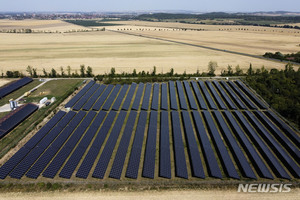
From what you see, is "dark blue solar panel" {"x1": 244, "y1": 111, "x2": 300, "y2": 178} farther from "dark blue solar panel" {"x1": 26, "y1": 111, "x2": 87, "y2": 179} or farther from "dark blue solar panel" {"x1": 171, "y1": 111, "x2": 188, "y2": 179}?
"dark blue solar panel" {"x1": 26, "y1": 111, "x2": 87, "y2": 179}

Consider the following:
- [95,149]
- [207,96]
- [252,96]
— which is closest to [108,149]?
[95,149]

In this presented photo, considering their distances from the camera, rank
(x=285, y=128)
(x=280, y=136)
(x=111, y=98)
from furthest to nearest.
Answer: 1. (x=111, y=98)
2. (x=285, y=128)
3. (x=280, y=136)

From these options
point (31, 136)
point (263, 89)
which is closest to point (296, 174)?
point (263, 89)

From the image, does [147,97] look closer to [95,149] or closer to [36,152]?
[95,149]

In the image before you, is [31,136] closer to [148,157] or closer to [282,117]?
[148,157]

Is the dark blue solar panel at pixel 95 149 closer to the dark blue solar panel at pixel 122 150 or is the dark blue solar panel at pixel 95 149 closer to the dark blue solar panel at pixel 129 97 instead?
the dark blue solar panel at pixel 122 150

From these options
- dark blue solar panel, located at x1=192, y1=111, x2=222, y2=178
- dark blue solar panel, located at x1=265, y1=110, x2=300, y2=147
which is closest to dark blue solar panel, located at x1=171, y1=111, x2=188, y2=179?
dark blue solar panel, located at x1=192, y1=111, x2=222, y2=178
